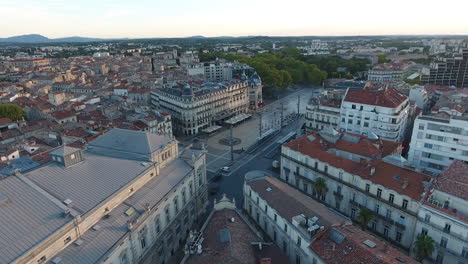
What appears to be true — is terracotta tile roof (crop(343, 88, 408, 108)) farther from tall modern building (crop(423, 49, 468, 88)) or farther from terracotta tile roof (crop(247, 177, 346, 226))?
tall modern building (crop(423, 49, 468, 88))

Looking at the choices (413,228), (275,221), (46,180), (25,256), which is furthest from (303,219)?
(46,180)

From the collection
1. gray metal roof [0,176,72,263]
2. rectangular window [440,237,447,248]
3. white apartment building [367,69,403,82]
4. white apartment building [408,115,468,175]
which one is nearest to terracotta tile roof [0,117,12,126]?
gray metal roof [0,176,72,263]

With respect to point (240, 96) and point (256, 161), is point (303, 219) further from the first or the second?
point (240, 96)

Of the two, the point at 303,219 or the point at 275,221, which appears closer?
the point at 303,219

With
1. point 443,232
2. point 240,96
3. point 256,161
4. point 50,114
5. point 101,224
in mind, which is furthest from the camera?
point 240,96

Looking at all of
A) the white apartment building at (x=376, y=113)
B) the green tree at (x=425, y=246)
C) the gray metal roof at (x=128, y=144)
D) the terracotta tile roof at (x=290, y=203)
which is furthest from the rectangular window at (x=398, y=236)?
the gray metal roof at (x=128, y=144)
